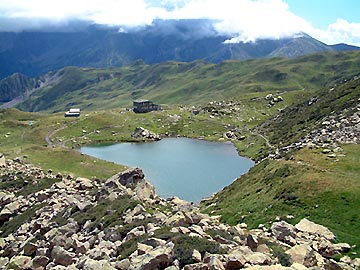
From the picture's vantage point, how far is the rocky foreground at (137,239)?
31375mm

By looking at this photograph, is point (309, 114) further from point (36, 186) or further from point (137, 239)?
point (137, 239)

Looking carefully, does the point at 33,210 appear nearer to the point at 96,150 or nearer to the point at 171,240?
the point at 171,240

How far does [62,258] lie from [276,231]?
68.8ft

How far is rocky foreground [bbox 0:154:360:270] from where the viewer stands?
31.4 meters

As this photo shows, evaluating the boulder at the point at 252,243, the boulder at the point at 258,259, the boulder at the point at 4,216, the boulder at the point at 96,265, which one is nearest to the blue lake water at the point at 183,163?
the boulder at the point at 4,216

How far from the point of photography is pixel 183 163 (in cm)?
15312

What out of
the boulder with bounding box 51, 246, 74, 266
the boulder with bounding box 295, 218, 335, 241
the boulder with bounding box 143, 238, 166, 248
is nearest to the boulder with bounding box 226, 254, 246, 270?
the boulder with bounding box 143, 238, 166, 248

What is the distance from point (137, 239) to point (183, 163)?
115352 mm

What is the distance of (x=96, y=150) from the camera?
186 metres

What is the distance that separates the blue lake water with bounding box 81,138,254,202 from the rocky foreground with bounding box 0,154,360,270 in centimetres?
5054

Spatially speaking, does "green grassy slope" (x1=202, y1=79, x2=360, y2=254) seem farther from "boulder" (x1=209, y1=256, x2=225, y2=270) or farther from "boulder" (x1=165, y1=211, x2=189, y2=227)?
"boulder" (x1=209, y1=256, x2=225, y2=270)

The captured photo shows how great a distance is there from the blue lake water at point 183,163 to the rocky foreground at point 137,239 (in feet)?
166

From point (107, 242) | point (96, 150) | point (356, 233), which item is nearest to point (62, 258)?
point (107, 242)

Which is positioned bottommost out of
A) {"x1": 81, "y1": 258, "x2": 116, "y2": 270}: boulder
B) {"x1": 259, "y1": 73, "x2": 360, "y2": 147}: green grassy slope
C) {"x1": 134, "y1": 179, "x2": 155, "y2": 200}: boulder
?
{"x1": 259, "y1": 73, "x2": 360, "y2": 147}: green grassy slope
